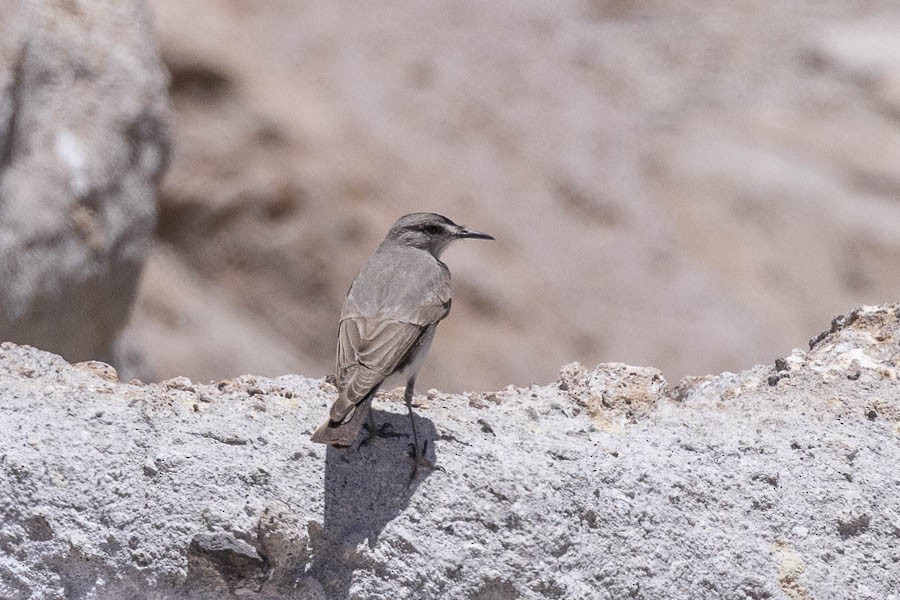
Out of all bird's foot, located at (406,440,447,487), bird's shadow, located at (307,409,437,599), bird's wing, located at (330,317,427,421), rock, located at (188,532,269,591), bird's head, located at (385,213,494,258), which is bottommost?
rock, located at (188,532,269,591)

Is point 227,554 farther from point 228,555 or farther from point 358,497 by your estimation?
point 358,497

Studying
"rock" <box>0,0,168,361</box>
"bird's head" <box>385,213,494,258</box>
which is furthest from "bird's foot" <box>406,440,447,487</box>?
"rock" <box>0,0,168,361</box>

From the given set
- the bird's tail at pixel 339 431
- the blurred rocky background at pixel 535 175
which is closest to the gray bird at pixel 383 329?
the bird's tail at pixel 339 431

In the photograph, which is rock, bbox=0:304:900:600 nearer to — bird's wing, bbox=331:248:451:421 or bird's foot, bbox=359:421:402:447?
bird's foot, bbox=359:421:402:447

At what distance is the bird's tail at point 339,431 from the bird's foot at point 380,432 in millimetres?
241

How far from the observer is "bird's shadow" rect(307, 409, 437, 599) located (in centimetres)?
412

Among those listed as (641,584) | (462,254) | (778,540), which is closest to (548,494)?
(641,584)

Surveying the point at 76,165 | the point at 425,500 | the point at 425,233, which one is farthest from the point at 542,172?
the point at 425,500

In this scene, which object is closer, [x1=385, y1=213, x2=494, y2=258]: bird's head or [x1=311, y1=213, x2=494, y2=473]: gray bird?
[x1=311, y1=213, x2=494, y2=473]: gray bird

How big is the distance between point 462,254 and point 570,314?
1.09 m

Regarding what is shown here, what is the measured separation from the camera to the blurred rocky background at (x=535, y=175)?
468 inches

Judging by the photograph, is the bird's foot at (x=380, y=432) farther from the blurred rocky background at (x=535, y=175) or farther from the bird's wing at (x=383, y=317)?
the blurred rocky background at (x=535, y=175)

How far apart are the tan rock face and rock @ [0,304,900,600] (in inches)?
274

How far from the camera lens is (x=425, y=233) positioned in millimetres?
6770
